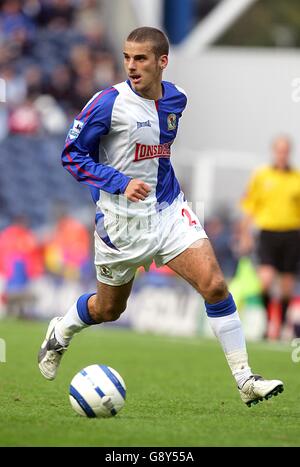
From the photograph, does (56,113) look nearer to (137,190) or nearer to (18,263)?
(18,263)

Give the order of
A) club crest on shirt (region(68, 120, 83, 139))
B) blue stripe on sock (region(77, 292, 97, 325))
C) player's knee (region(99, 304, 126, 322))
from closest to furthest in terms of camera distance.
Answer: club crest on shirt (region(68, 120, 83, 139))
player's knee (region(99, 304, 126, 322))
blue stripe on sock (region(77, 292, 97, 325))

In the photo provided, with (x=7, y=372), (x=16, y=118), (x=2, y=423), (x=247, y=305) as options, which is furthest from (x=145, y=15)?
(x=2, y=423)

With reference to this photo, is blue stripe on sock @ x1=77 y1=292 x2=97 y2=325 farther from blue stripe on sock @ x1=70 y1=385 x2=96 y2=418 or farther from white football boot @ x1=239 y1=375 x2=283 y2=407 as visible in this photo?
white football boot @ x1=239 y1=375 x2=283 y2=407

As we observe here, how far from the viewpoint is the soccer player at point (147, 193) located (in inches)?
283

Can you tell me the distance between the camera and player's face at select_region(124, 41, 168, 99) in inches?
285

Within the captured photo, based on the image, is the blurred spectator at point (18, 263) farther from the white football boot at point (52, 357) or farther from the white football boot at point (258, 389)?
the white football boot at point (258, 389)

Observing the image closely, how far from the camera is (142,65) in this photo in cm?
728

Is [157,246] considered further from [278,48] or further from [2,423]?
[278,48]

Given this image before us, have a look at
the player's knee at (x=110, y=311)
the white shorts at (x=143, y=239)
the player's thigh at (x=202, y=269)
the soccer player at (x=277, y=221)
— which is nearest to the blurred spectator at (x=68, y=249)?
the soccer player at (x=277, y=221)

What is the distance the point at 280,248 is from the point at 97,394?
7.94 metres

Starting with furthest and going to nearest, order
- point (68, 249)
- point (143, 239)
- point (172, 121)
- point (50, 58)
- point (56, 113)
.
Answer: point (50, 58), point (56, 113), point (68, 249), point (172, 121), point (143, 239)

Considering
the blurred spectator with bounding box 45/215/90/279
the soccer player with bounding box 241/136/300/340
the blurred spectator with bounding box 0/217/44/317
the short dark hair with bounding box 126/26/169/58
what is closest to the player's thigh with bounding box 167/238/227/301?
the short dark hair with bounding box 126/26/169/58

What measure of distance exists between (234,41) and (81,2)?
3531 mm

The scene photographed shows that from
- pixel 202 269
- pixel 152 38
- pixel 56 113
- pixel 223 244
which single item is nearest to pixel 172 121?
pixel 152 38
